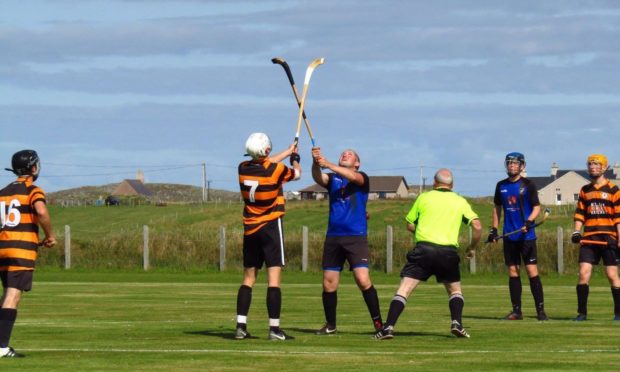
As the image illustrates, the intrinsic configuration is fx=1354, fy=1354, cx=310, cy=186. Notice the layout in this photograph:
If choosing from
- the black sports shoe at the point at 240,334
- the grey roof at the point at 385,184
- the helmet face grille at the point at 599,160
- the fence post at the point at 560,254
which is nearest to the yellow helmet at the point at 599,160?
the helmet face grille at the point at 599,160

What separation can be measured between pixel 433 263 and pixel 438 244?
0.25m

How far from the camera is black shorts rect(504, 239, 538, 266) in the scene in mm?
21562

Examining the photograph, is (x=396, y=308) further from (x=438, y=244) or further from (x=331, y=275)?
(x=331, y=275)

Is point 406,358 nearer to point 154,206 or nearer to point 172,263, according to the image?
point 172,263

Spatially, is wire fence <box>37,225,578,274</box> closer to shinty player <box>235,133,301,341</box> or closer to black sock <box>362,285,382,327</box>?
black sock <box>362,285,382,327</box>

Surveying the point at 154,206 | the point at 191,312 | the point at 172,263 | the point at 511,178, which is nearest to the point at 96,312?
the point at 191,312

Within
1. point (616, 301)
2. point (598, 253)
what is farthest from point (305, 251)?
point (616, 301)

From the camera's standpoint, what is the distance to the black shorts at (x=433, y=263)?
1728cm

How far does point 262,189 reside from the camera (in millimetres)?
16906

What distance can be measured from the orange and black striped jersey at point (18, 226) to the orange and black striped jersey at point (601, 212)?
971 centimetres

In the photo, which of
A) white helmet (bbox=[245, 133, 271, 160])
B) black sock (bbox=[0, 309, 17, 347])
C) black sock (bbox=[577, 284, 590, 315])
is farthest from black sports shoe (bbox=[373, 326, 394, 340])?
black sock (bbox=[577, 284, 590, 315])

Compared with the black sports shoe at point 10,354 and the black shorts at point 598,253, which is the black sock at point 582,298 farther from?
the black sports shoe at point 10,354

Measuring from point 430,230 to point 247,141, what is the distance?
261cm

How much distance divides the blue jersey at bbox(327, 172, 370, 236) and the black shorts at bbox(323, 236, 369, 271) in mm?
80
